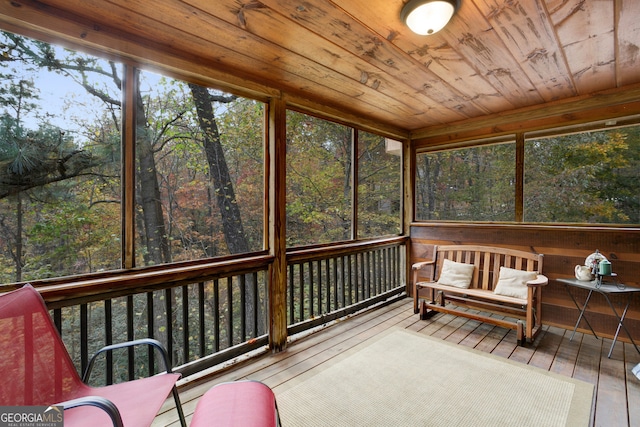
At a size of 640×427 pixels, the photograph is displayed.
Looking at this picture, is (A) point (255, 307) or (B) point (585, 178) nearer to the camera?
(A) point (255, 307)

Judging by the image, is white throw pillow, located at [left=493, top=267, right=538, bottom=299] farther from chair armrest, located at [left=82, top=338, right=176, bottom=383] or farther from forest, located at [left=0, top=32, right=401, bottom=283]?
chair armrest, located at [left=82, top=338, right=176, bottom=383]

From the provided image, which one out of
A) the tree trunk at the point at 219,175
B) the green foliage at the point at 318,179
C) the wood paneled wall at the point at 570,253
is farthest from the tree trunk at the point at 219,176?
the wood paneled wall at the point at 570,253

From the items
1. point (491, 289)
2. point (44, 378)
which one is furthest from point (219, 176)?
point (491, 289)

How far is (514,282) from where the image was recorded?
10.5 ft

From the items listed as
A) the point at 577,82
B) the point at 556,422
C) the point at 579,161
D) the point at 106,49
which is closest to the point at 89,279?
the point at 106,49

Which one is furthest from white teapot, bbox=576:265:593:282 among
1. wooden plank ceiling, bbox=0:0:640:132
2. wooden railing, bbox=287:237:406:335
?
wooden railing, bbox=287:237:406:335

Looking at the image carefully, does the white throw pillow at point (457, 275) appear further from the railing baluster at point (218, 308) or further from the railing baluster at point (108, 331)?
the railing baluster at point (108, 331)

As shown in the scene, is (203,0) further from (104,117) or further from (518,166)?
(518,166)

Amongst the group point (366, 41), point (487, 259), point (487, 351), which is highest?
point (366, 41)

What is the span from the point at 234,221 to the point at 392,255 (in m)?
2.34

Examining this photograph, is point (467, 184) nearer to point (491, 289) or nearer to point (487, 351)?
point (491, 289)

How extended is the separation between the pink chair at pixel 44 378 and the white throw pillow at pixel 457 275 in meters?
3.16

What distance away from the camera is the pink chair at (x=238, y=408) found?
1.22 metres

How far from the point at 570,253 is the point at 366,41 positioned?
319cm
